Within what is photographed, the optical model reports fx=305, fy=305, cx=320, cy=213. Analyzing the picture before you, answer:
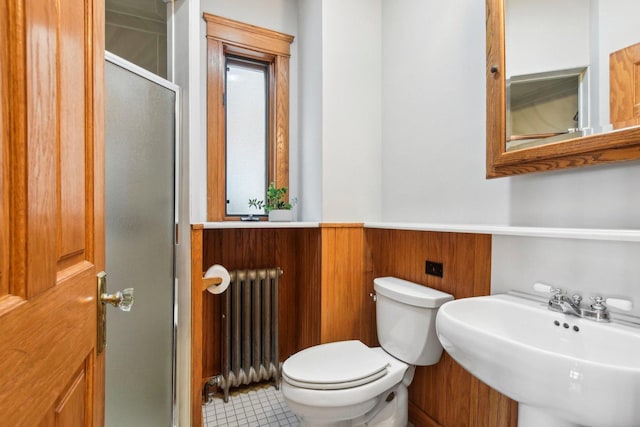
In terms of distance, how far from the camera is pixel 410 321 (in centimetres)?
129

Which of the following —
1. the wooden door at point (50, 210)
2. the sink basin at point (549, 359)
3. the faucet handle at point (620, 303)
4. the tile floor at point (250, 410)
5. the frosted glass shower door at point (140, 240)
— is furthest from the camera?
the tile floor at point (250, 410)

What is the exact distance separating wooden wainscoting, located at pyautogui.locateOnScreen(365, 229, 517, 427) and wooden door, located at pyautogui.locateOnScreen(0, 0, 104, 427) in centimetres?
121

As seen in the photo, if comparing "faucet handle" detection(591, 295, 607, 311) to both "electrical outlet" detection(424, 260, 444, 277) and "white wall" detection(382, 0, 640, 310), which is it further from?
"electrical outlet" detection(424, 260, 444, 277)

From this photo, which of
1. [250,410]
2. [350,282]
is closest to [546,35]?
[350,282]

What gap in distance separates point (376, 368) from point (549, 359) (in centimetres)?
75

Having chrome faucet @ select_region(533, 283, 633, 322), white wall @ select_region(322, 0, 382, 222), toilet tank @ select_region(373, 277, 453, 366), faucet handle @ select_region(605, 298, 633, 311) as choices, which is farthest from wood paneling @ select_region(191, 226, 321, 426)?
faucet handle @ select_region(605, 298, 633, 311)

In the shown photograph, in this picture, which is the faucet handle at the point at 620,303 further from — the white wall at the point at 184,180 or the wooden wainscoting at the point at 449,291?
the white wall at the point at 184,180

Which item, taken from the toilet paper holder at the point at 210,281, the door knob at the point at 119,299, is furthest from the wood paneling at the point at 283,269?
the door knob at the point at 119,299

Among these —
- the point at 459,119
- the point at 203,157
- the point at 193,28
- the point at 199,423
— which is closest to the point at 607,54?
the point at 459,119

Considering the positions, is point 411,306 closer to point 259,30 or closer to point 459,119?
point 459,119

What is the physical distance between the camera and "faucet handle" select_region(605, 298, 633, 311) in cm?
77

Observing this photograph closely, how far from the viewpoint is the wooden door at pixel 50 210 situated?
1.07 feet

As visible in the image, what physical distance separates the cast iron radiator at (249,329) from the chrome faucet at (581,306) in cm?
135

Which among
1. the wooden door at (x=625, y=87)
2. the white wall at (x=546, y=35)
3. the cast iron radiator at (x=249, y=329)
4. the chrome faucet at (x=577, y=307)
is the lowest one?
the cast iron radiator at (x=249, y=329)
